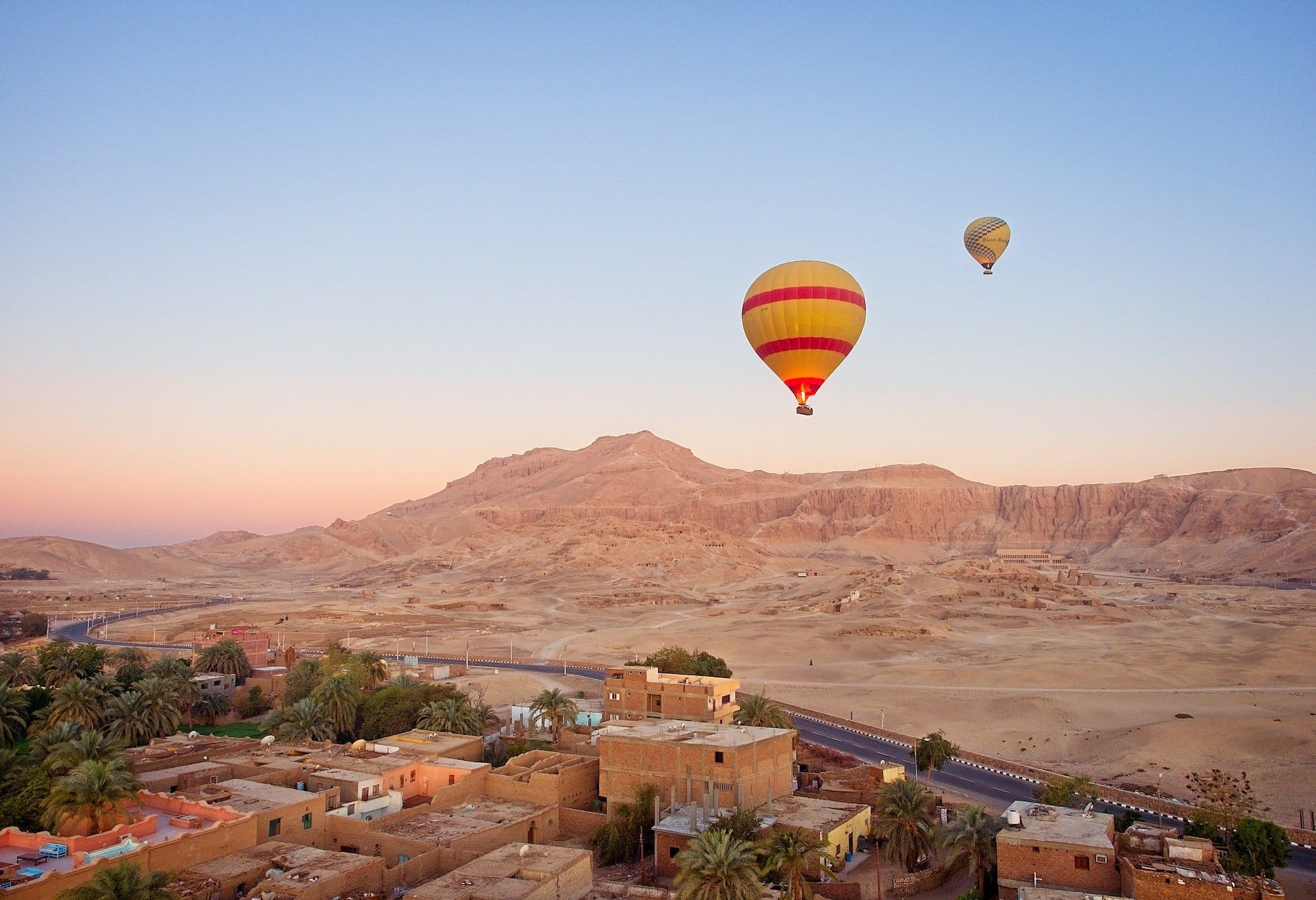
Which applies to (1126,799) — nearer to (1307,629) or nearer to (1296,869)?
(1296,869)

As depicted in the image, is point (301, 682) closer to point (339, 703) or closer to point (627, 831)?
point (339, 703)

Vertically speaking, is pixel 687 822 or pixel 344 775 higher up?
pixel 344 775

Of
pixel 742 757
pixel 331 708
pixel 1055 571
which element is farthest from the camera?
pixel 1055 571

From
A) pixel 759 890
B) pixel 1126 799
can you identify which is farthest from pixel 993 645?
pixel 759 890

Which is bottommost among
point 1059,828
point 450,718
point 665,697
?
point 1059,828

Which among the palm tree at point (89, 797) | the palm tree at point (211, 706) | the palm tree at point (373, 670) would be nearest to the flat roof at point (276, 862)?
the palm tree at point (89, 797)

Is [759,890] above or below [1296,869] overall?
above

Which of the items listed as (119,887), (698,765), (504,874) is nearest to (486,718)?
(698,765)
